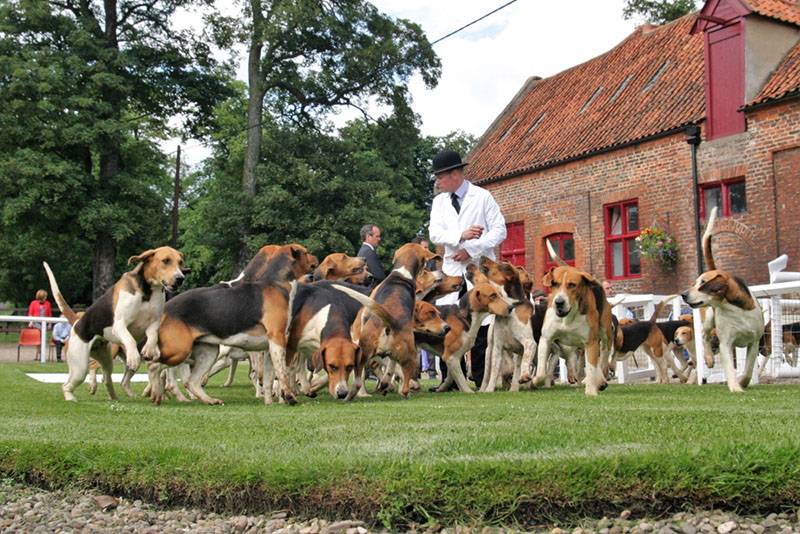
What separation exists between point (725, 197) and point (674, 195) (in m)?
1.54

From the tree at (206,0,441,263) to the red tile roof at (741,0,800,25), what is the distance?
15.0m

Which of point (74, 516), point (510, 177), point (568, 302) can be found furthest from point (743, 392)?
point (510, 177)

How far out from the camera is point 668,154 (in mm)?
22453

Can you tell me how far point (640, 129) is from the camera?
23406 millimetres

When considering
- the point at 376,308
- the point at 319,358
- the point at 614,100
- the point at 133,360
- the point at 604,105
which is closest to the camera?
the point at 376,308

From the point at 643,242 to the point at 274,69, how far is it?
1870 centimetres

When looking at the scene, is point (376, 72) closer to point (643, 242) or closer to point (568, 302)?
point (643, 242)

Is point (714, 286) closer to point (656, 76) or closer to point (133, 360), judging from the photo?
point (133, 360)

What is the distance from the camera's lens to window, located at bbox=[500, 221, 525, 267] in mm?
28453

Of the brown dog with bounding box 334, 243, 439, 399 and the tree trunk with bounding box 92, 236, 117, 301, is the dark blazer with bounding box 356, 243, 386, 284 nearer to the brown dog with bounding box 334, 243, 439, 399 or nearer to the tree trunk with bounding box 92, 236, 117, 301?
the brown dog with bounding box 334, 243, 439, 399

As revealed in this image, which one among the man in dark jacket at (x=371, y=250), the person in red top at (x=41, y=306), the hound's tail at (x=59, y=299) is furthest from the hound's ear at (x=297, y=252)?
the person in red top at (x=41, y=306)

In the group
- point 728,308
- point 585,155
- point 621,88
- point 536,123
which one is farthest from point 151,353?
point 536,123

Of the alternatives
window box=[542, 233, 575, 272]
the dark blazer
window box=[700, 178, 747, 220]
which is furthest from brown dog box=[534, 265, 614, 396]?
window box=[542, 233, 575, 272]

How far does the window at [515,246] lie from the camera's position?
28.5 m
